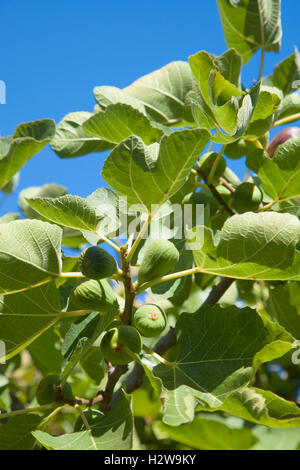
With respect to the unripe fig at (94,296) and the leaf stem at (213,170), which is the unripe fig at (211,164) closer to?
the leaf stem at (213,170)

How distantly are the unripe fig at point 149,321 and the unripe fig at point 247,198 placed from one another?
452mm

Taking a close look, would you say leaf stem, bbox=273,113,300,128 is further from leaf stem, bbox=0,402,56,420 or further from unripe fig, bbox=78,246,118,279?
leaf stem, bbox=0,402,56,420

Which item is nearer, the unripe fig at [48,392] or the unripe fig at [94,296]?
the unripe fig at [94,296]

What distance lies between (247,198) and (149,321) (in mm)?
504

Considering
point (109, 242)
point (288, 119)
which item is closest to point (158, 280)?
point (109, 242)

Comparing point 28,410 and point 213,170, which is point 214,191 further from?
point 28,410

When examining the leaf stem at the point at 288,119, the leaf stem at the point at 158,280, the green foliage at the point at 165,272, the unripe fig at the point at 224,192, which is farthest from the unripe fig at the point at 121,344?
the leaf stem at the point at 288,119

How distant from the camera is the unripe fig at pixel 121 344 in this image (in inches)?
44.2

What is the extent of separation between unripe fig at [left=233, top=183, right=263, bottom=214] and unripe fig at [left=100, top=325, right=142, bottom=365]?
0.53 m

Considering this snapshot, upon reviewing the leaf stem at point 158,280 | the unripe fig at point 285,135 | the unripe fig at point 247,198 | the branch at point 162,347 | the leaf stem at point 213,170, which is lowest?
the branch at point 162,347

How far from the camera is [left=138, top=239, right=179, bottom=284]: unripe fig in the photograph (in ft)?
3.81

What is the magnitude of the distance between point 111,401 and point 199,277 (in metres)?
0.47

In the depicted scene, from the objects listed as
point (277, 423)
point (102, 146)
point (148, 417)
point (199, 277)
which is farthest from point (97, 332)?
point (148, 417)
